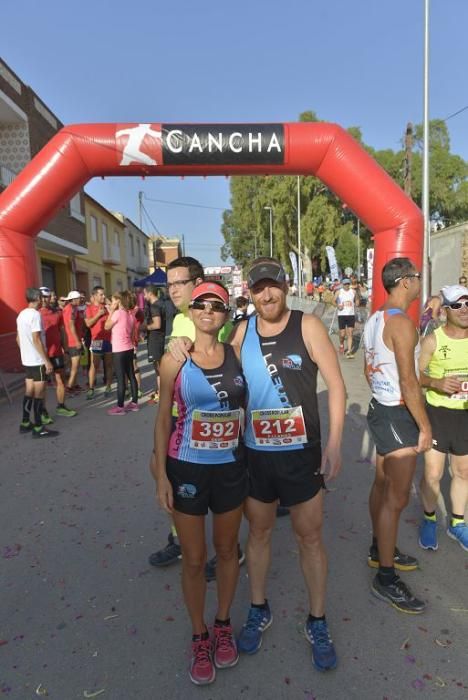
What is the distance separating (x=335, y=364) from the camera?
2.09 metres

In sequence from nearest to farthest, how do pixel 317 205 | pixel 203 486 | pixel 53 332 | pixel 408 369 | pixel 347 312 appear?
1. pixel 203 486
2. pixel 408 369
3. pixel 53 332
4. pixel 347 312
5. pixel 317 205

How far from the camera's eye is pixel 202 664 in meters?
2.03

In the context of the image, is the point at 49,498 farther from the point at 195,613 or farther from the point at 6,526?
the point at 195,613

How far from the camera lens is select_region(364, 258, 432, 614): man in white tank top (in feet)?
8.02

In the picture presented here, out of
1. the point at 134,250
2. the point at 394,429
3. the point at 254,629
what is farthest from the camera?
the point at 134,250

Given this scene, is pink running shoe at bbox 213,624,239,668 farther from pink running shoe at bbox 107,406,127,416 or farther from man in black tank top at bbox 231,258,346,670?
pink running shoe at bbox 107,406,127,416

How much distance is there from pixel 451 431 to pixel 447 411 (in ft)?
0.45

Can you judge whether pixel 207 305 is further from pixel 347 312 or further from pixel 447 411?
pixel 347 312

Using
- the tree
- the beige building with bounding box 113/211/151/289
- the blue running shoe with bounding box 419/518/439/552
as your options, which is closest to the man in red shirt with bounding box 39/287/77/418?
the blue running shoe with bounding box 419/518/439/552

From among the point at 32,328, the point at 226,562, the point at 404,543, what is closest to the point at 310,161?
the point at 32,328

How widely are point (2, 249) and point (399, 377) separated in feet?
28.1

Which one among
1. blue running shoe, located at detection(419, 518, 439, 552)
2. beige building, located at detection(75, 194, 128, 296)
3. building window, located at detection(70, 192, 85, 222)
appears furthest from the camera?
beige building, located at detection(75, 194, 128, 296)

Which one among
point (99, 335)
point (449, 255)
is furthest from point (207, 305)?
point (449, 255)

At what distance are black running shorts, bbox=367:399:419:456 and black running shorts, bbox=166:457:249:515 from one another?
101 cm
